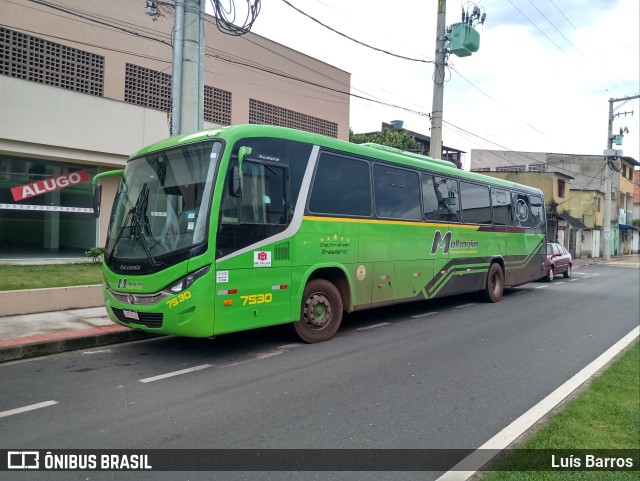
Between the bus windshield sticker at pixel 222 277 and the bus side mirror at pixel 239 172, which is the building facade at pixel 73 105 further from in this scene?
the bus windshield sticker at pixel 222 277

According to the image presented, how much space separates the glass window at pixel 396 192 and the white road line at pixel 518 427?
14.0 ft

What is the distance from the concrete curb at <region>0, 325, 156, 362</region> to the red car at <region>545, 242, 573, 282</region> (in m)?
17.9

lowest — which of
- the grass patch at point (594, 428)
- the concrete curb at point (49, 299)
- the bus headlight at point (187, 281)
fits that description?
the grass patch at point (594, 428)

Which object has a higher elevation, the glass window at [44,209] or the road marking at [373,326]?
the glass window at [44,209]

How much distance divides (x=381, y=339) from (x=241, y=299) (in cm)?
293

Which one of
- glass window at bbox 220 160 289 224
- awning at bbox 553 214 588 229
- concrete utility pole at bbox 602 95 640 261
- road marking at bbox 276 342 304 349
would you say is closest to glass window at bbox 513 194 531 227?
road marking at bbox 276 342 304 349

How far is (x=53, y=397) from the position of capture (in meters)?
5.46

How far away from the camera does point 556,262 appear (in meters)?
21.9

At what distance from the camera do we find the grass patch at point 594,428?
3.79 metres

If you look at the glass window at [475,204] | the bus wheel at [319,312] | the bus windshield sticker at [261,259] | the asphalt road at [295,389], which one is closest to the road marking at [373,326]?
the asphalt road at [295,389]

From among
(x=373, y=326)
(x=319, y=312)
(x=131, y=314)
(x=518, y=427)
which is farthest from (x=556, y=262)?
(x=131, y=314)

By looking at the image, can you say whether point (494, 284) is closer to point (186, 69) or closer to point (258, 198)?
point (258, 198)

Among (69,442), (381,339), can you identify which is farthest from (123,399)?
(381,339)

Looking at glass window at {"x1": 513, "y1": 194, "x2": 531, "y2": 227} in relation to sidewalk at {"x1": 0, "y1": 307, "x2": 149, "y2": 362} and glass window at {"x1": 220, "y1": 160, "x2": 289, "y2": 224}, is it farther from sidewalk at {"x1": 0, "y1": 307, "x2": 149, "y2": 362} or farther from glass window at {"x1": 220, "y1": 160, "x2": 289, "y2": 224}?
sidewalk at {"x1": 0, "y1": 307, "x2": 149, "y2": 362}
